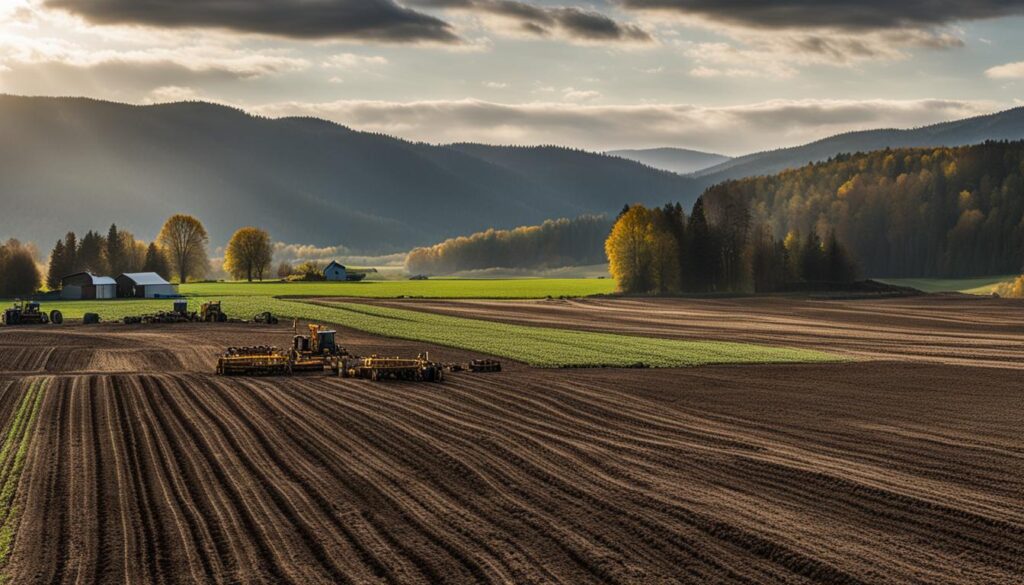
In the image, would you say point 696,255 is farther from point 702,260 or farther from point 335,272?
point 335,272

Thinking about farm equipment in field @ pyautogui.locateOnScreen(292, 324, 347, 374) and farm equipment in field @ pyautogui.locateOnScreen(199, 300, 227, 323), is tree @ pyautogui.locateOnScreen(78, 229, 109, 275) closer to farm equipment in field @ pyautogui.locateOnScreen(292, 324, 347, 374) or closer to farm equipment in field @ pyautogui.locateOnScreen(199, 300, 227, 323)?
farm equipment in field @ pyautogui.locateOnScreen(199, 300, 227, 323)

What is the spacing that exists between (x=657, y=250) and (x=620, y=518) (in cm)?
10705

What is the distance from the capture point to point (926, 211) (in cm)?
17750

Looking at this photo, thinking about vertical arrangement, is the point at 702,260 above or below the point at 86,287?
above

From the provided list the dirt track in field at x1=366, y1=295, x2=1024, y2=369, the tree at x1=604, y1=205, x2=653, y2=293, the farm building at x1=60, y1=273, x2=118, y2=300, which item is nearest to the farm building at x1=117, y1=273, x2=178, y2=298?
the farm building at x1=60, y1=273, x2=118, y2=300

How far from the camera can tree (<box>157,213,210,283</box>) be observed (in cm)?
16150

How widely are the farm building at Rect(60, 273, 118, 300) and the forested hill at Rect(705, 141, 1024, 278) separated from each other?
3867 inches

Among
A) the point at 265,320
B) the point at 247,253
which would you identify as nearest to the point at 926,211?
the point at 247,253

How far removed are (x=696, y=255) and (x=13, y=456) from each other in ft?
348

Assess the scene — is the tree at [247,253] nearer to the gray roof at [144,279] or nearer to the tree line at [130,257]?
the tree line at [130,257]

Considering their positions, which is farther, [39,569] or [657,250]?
[657,250]

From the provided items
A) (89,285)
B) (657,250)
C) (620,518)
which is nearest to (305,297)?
(89,285)

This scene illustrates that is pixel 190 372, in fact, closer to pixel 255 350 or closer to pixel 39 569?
pixel 255 350

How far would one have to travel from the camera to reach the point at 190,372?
46.0 m
